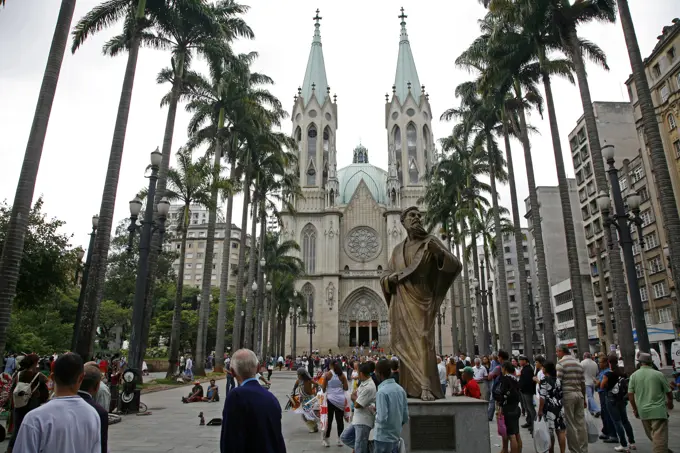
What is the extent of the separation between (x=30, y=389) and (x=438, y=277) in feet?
21.5

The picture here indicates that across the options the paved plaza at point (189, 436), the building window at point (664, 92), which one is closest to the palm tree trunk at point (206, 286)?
the paved plaza at point (189, 436)

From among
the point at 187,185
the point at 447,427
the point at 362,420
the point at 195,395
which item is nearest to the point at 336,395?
the point at 362,420

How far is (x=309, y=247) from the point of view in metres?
58.6

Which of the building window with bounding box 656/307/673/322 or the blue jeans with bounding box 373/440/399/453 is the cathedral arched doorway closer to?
the building window with bounding box 656/307/673/322

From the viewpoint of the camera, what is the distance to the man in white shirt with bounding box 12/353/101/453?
258 centimetres

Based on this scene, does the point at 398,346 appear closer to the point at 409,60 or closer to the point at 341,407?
the point at 341,407

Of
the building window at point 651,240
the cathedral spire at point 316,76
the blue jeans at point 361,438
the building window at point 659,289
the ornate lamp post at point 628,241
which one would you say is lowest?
the blue jeans at point 361,438

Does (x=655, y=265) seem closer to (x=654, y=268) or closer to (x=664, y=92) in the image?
(x=654, y=268)

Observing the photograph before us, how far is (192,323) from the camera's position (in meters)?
47.2

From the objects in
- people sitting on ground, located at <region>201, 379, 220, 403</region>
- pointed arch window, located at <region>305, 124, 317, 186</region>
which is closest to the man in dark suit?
people sitting on ground, located at <region>201, 379, 220, 403</region>

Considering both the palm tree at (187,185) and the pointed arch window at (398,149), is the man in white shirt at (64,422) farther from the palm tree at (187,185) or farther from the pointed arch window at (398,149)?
the pointed arch window at (398,149)

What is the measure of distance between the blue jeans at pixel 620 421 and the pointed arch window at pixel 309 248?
1983 inches

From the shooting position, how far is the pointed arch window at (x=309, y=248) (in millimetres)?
57831

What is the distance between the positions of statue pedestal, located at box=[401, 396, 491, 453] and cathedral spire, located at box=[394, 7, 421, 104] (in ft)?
205
